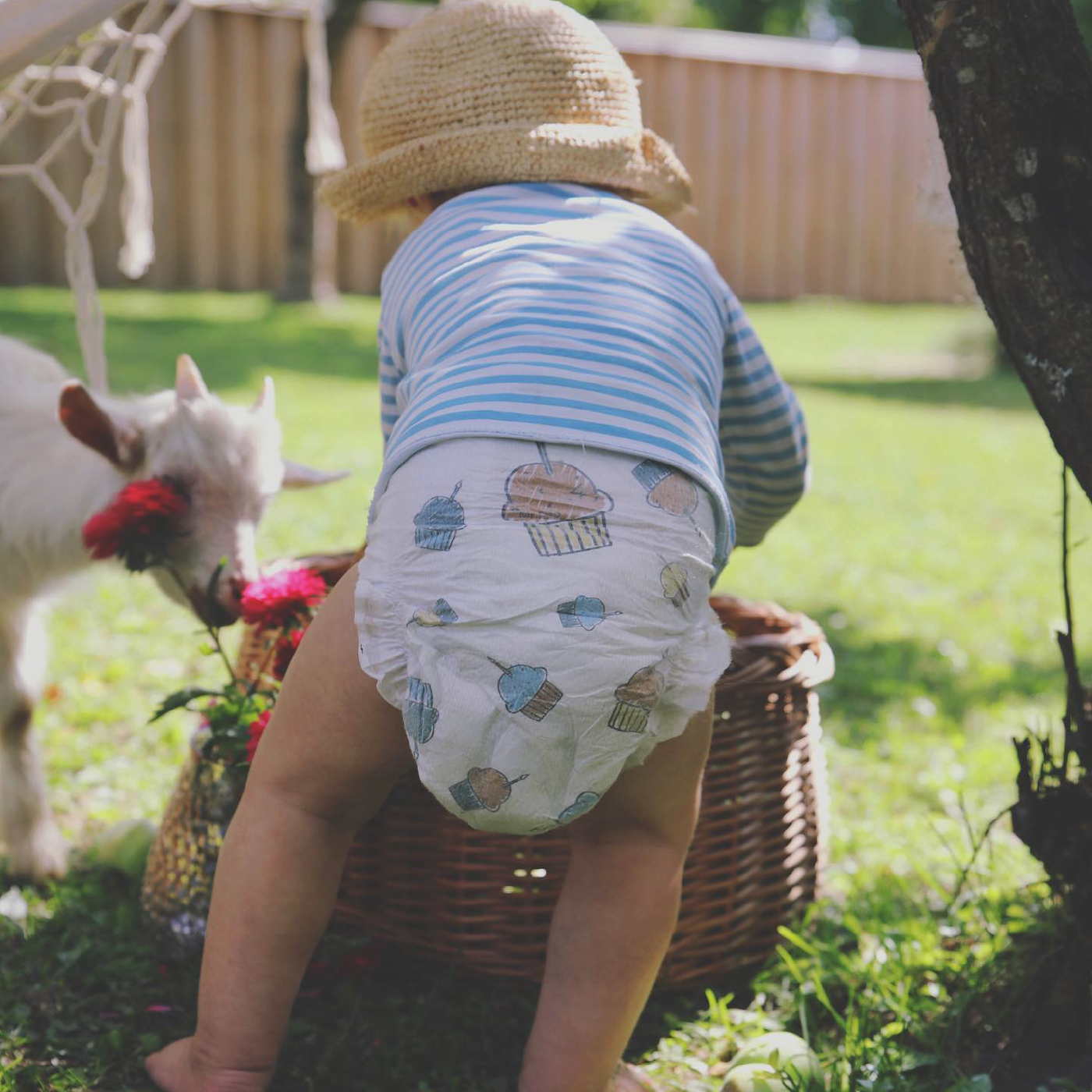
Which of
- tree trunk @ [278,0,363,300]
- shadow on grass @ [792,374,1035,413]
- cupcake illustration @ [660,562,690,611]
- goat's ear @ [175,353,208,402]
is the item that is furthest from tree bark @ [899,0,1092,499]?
tree trunk @ [278,0,363,300]

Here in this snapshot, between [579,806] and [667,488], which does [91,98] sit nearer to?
[667,488]

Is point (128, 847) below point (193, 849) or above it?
below

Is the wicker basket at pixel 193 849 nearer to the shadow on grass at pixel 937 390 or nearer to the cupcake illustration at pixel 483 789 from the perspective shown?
the cupcake illustration at pixel 483 789

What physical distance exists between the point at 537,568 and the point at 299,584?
95 centimetres

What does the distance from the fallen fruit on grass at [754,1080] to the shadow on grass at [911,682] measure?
1.91 metres

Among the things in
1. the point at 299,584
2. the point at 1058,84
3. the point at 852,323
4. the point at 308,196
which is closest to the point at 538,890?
the point at 299,584

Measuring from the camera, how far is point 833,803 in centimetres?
367

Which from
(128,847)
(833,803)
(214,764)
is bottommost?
(833,803)

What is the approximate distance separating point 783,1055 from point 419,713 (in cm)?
102

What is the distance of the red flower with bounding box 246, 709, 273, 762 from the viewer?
7.98 feet

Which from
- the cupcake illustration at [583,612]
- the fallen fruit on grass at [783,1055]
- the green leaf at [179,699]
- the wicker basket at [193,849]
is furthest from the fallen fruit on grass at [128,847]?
the cupcake illustration at [583,612]

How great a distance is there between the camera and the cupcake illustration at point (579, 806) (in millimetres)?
1814

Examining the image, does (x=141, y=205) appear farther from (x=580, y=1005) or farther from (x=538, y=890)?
(x=580, y=1005)

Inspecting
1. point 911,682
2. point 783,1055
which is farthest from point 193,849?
point 911,682
